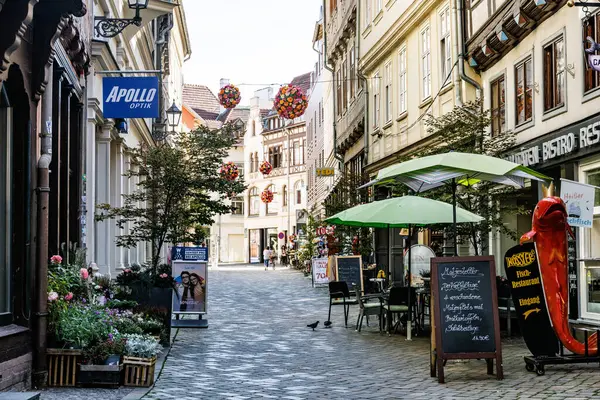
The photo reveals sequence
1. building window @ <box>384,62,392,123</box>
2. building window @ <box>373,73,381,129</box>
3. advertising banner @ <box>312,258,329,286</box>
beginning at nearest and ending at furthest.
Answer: building window @ <box>384,62,392,123</box>
building window @ <box>373,73,381,129</box>
advertising banner @ <box>312,258,329,286</box>

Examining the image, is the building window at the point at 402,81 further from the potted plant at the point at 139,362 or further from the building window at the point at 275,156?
the building window at the point at 275,156

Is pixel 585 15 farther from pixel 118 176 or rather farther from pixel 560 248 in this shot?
pixel 118 176

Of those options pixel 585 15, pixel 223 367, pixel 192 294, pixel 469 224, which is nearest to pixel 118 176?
pixel 192 294

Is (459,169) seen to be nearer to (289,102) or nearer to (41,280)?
(41,280)

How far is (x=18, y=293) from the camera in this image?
362 inches

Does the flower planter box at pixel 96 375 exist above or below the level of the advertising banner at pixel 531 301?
below

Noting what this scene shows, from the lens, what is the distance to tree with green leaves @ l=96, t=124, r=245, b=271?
15.6m

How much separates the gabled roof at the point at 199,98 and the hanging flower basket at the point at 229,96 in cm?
5534

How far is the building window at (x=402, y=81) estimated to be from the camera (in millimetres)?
26250

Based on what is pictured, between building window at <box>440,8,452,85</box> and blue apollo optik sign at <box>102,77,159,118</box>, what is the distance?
857cm

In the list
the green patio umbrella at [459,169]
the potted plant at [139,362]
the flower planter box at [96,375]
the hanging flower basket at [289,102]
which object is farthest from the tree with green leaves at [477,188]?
the hanging flower basket at [289,102]

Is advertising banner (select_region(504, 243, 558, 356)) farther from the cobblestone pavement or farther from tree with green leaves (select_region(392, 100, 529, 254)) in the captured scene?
tree with green leaves (select_region(392, 100, 529, 254))

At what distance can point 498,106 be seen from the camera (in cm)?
1850

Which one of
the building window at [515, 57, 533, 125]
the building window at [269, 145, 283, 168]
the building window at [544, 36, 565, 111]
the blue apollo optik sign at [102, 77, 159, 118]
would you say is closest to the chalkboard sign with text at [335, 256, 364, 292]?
the building window at [515, 57, 533, 125]
